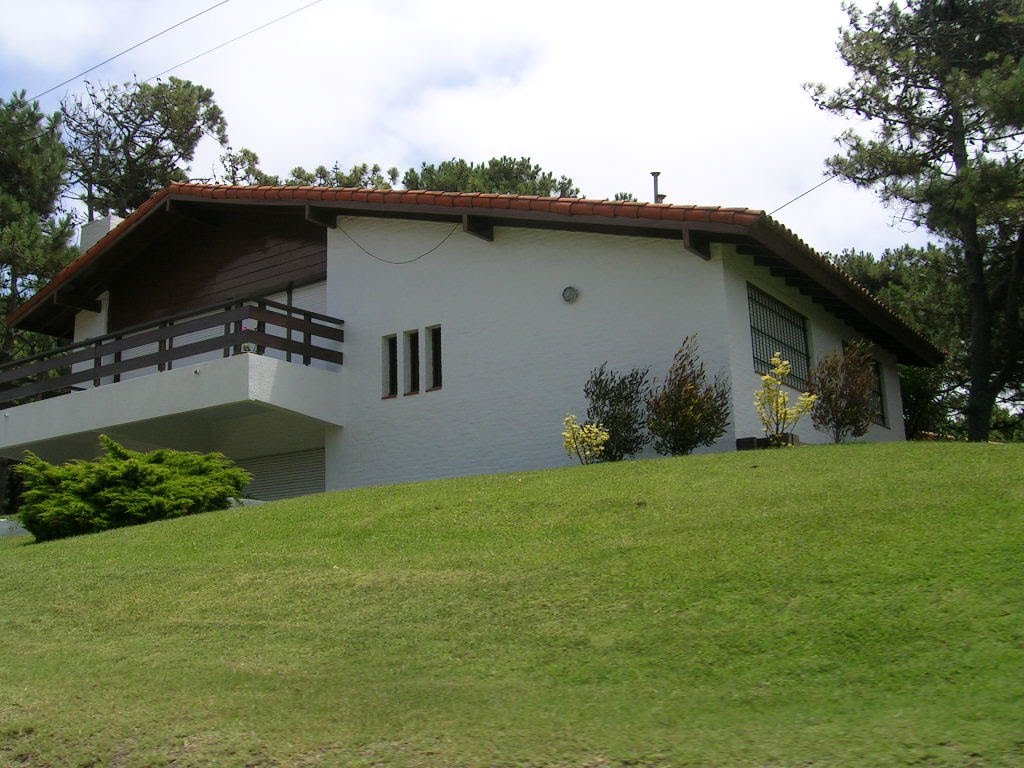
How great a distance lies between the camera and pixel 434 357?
18656mm

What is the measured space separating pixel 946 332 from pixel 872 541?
800 inches

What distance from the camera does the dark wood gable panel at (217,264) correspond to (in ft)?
68.9

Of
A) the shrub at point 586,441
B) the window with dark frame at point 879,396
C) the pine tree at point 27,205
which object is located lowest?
the shrub at point 586,441

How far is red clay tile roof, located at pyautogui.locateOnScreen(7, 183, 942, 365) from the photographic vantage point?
49.5 feet

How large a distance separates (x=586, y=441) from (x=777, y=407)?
99.7 inches

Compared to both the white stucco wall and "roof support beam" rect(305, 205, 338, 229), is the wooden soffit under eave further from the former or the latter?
"roof support beam" rect(305, 205, 338, 229)

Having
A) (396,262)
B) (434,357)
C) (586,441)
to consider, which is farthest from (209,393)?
(586,441)

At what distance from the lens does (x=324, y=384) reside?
19016mm

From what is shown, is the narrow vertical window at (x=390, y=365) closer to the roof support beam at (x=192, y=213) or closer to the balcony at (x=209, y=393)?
the balcony at (x=209, y=393)

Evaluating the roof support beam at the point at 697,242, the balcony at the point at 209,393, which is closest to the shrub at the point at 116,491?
the balcony at the point at 209,393

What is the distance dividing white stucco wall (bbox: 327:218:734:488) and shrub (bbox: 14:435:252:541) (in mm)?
3055

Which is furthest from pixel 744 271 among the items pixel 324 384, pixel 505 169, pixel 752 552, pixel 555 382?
pixel 505 169

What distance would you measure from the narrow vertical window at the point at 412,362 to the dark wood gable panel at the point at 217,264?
8.04ft

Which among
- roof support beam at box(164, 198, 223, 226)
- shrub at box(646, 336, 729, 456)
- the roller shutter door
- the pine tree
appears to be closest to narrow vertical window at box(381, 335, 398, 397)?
the roller shutter door
